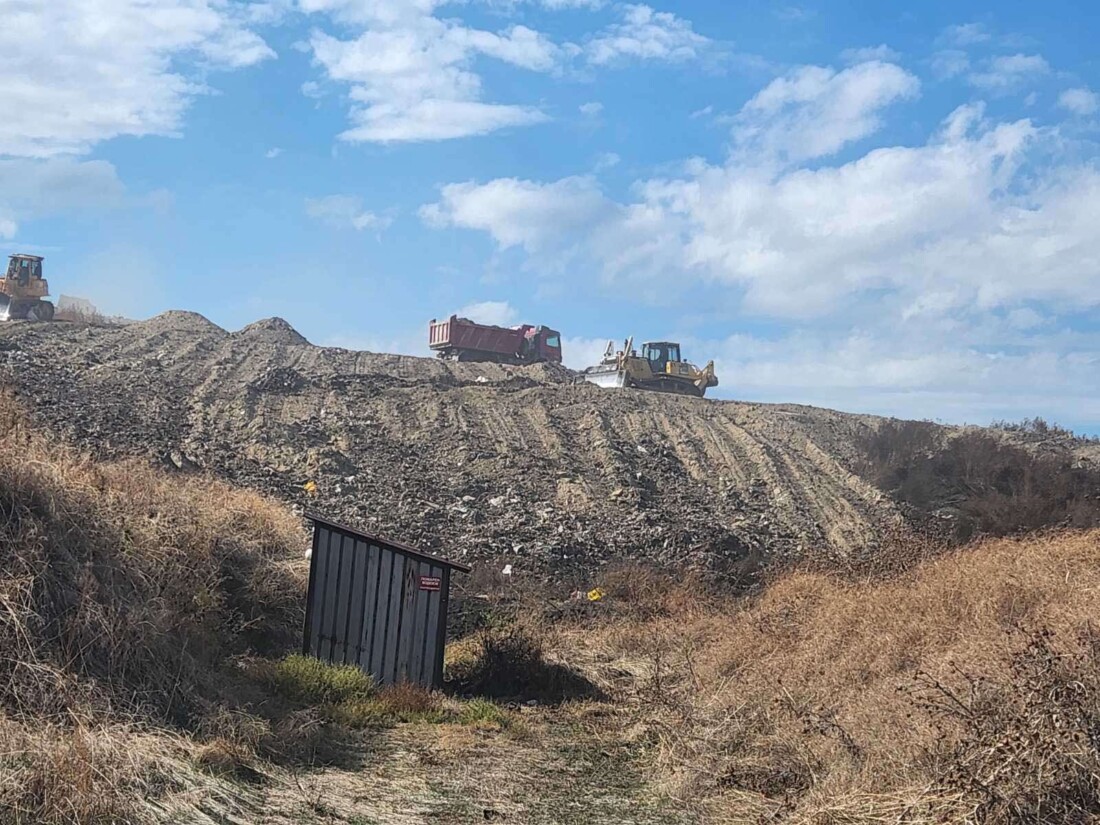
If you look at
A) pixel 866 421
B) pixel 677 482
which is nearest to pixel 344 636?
pixel 677 482

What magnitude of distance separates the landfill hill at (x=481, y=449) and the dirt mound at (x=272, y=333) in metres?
3.09

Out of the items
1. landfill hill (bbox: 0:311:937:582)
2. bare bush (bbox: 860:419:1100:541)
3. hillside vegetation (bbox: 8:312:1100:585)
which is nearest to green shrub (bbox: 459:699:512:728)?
hillside vegetation (bbox: 8:312:1100:585)

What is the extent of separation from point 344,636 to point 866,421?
24.4m

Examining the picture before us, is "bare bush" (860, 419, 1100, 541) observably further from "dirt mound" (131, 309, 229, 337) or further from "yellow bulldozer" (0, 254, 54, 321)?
"yellow bulldozer" (0, 254, 54, 321)

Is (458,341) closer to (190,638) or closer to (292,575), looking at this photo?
(292,575)

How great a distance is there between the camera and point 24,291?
1543 inches

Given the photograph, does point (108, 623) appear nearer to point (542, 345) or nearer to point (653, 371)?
point (653, 371)

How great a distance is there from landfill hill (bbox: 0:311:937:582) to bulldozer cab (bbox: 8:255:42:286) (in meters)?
4.41

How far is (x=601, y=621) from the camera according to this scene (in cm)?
1653

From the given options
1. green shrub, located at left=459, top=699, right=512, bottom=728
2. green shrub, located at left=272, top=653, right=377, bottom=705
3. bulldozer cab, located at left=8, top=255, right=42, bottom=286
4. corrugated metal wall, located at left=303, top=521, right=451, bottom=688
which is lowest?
green shrub, located at left=459, top=699, right=512, bottom=728

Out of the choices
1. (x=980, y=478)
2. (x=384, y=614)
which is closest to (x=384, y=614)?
(x=384, y=614)

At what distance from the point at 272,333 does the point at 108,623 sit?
110 ft

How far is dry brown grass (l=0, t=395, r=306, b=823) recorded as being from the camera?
649cm

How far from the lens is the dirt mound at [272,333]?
39531 mm
